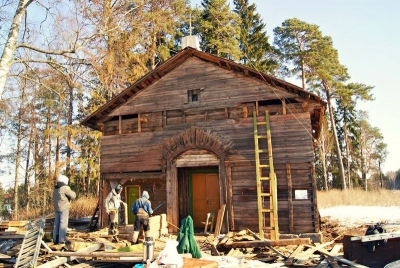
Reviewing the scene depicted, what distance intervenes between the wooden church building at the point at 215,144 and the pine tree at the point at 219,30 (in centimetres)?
2076

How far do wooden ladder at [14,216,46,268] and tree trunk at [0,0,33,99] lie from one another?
4415mm

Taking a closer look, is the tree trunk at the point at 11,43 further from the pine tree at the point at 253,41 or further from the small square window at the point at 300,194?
the pine tree at the point at 253,41

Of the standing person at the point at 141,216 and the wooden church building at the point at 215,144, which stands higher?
the wooden church building at the point at 215,144

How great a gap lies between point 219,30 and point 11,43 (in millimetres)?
27527

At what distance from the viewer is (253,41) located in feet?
133

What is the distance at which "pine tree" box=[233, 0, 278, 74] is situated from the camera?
3834cm

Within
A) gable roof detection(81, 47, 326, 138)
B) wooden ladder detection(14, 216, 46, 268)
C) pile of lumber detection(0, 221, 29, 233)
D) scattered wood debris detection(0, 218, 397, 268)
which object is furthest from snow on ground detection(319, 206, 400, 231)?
pile of lumber detection(0, 221, 29, 233)

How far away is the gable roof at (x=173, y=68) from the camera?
14.0 m

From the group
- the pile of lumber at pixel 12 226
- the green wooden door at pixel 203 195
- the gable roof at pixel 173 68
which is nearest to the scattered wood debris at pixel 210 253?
the pile of lumber at pixel 12 226

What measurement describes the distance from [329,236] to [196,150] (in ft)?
20.6

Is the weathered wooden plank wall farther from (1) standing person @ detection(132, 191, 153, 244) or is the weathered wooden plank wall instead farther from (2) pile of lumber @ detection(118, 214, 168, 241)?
(1) standing person @ detection(132, 191, 153, 244)

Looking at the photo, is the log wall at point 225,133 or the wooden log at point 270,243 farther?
the log wall at point 225,133

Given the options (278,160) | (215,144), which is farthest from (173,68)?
(278,160)

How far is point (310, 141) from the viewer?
13.7 meters
